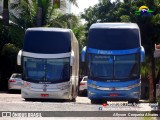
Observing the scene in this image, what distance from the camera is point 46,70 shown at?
20.3 meters

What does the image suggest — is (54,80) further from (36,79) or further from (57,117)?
(57,117)

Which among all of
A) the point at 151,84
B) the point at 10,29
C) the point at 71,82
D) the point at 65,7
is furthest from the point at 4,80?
the point at 71,82

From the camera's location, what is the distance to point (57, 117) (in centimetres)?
1241

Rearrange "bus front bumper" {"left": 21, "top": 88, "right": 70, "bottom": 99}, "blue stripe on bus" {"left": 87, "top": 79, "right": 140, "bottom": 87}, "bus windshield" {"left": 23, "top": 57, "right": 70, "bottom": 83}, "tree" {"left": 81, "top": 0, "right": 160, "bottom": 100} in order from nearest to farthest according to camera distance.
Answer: "blue stripe on bus" {"left": 87, "top": 79, "right": 140, "bottom": 87}, "bus front bumper" {"left": 21, "top": 88, "right": 70, "bottom": 99}, "bus windshield" {"left": 23, "top": 57, "right": 70, "bottom": 83}, "tree" {"left": 81, "top": 0, "right": 160, "bottom": 100}

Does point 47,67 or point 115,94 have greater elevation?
point 47,67

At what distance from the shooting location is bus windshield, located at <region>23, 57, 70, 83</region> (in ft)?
66.4

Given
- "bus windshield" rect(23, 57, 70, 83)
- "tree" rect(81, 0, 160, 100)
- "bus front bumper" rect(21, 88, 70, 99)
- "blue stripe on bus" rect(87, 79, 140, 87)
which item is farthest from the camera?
"tree" rect(81, 0, 160, 100)

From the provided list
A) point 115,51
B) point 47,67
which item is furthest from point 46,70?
point 115,51

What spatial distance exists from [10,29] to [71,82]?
13.6m

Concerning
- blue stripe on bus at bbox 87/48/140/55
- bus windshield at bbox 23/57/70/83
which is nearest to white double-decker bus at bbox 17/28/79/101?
bus windshield at bbox 23/57/70/83

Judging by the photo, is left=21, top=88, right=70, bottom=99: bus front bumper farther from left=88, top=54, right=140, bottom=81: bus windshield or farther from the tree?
the tree

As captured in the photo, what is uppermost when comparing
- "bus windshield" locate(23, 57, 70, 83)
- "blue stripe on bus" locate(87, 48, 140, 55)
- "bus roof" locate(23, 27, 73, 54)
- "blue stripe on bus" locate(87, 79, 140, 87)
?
"bus roof" locate(23, 27, 73, 54)

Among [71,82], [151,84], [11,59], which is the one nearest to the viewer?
[71,82]

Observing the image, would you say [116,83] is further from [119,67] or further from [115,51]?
[115,51]
